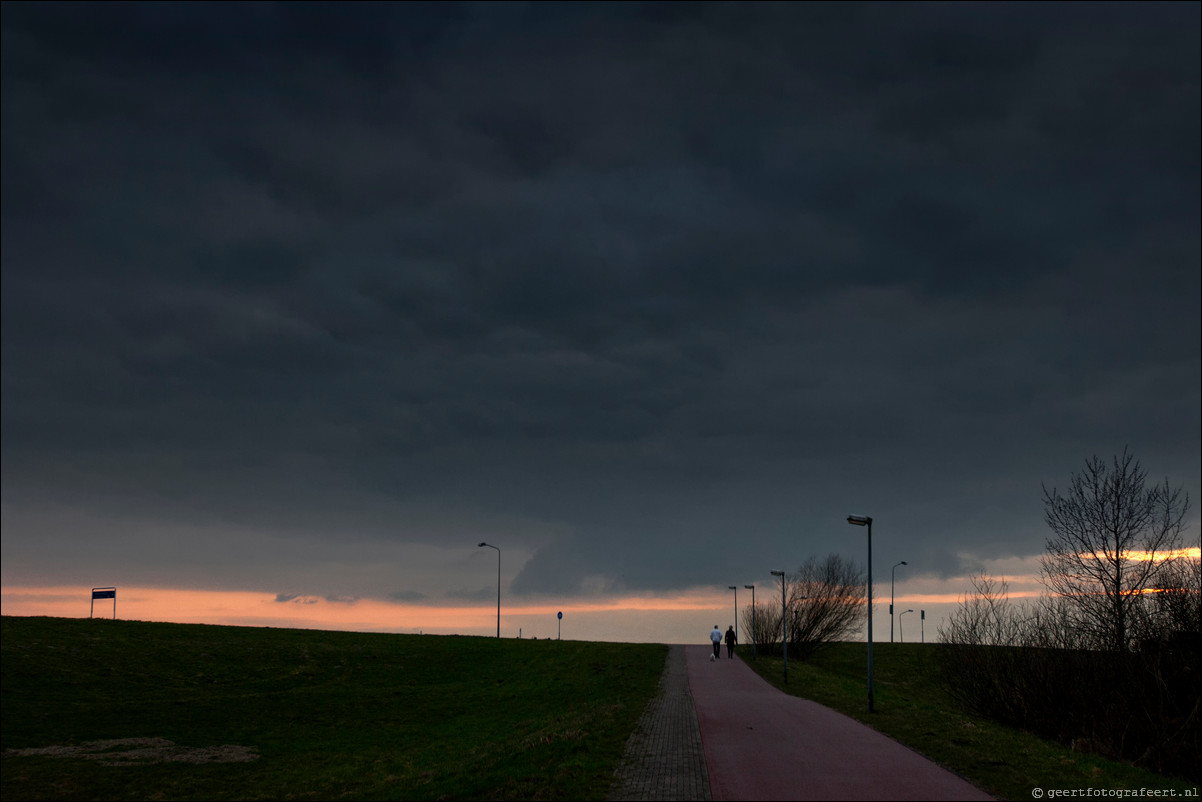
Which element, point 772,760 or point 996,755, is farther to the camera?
point 996,755

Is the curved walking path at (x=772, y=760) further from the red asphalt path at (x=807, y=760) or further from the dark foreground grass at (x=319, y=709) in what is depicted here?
the dark foreground grass at (x=319, y=709)

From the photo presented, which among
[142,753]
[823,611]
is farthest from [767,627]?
[142,753]

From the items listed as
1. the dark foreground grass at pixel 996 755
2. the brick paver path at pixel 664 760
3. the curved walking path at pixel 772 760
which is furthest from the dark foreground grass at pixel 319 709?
the dark foreground grass at pixel 996 755

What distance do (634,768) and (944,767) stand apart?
6.42 m

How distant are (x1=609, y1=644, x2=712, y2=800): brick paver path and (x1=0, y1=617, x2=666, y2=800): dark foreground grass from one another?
0.45 m

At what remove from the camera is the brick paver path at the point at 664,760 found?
15188 millimetres

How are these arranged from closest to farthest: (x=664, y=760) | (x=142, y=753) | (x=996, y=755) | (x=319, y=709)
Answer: (x=664, y=760)
(x=996, y=755)
(x=142, y=753)
(x=319, y=709)

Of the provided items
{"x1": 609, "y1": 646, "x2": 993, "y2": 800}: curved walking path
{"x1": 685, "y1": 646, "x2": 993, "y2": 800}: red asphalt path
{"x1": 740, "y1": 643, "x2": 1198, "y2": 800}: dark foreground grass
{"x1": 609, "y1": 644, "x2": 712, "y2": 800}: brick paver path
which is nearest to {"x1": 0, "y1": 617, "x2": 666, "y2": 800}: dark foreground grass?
{"x1": 609, "y1": 644, "x2": 712, "y2": 800}: brick paver path

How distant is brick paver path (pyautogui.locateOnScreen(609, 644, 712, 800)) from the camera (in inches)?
598

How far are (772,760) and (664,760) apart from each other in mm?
2309

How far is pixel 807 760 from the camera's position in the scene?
1762 centimetres

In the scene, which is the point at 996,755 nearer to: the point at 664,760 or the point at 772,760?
the point at 772,760

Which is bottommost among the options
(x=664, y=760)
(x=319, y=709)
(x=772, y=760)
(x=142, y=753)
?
(x=319, y=709)

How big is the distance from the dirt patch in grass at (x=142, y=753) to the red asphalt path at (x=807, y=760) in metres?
18.5
